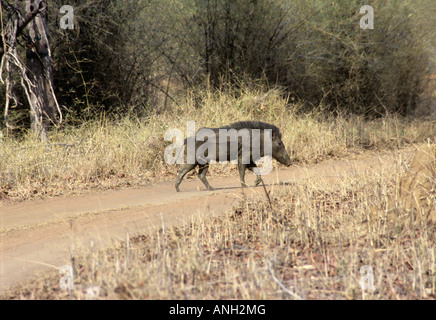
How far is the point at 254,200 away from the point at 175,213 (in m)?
1.13

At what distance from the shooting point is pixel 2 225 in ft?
23.3

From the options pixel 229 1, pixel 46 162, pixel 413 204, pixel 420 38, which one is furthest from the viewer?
pixel 420 38

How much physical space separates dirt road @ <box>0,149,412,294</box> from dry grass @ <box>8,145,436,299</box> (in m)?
0.41

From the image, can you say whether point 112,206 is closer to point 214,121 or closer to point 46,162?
point 46,162

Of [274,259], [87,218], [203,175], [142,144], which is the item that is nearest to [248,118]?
[142,144]

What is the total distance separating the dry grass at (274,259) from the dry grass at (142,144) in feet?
13.4

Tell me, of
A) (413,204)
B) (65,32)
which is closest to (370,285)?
(413,204)

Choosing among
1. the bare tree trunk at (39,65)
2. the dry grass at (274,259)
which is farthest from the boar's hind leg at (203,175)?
the bare tree trunk at (39,65)

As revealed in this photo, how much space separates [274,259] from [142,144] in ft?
23.4

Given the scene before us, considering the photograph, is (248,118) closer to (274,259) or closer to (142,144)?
(142,144)

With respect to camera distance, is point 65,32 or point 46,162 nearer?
point 46,162

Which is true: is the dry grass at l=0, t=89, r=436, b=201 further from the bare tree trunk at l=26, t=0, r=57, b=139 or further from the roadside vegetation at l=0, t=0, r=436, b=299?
the bare tree trunk at l=26, t=0, r=57, b=139

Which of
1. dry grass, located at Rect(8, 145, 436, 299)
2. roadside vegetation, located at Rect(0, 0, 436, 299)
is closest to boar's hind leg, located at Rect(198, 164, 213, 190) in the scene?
roadside vegetation, located at Rect(0, 0, 436, 299)

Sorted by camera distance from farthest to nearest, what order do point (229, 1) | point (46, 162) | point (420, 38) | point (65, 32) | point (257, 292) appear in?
point (420, 38) → point (229, 1) → point (65, 32) → point (46, 162) → point (257, 292)
